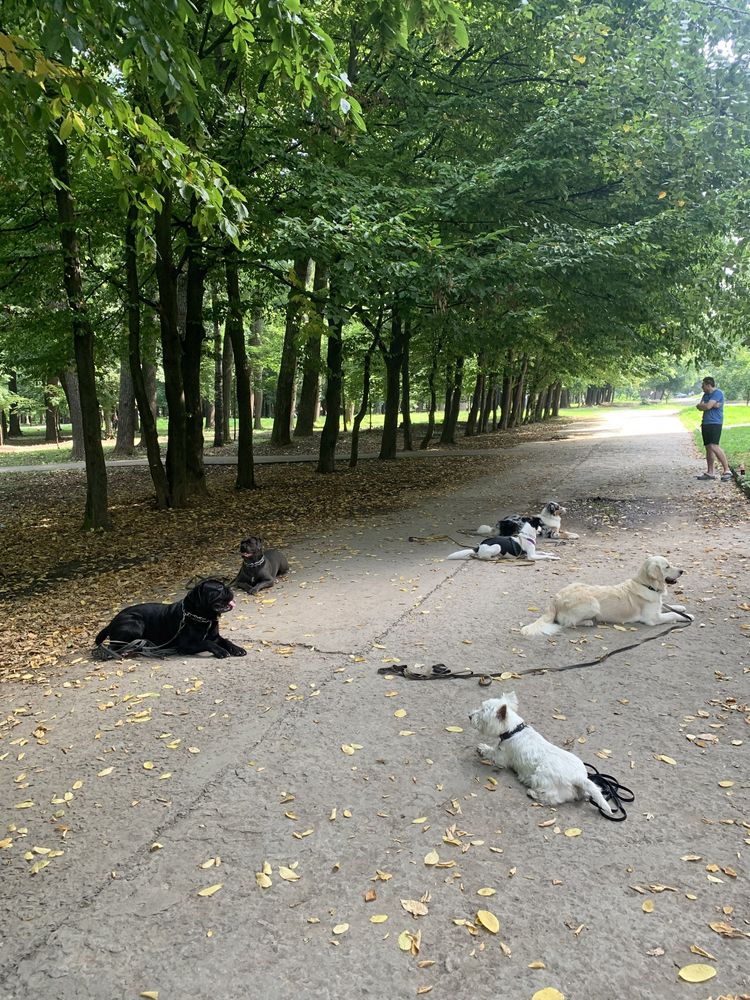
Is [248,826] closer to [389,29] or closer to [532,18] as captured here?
[389,29]

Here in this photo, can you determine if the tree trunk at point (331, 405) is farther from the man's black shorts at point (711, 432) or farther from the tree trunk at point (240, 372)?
the man's black shorts at point (711, 432)

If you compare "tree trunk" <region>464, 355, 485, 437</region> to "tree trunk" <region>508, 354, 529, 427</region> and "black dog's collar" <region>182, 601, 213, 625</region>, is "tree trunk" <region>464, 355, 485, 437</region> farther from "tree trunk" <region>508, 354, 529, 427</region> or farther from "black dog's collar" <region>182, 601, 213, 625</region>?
"black dog's collar" <region>182, 601, 213, 625</region>

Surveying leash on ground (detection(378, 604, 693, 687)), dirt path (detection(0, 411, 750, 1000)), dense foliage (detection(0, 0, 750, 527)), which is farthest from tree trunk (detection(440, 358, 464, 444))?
leash on ground (detection(378, 604, 693, 687))

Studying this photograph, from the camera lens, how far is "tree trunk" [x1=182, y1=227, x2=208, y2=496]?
12.9m

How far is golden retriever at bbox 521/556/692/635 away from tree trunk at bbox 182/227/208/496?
909cm

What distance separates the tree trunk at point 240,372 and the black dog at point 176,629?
8178 mm

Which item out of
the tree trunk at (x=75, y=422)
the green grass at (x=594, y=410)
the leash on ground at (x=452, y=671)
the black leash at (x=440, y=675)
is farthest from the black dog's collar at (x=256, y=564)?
the green grass at (x=594, y=410)

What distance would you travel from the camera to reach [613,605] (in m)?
5.84

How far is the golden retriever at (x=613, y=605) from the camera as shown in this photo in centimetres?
577

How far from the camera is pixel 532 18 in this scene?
40.9 feet

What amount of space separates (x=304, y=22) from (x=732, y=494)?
11452mm

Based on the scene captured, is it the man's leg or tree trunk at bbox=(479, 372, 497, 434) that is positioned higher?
tree trunk at bbox=(479, 372, 497, 434)

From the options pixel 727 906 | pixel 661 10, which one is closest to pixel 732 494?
pixel 661 10

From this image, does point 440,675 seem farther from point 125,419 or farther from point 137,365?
point 125,419
